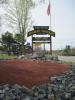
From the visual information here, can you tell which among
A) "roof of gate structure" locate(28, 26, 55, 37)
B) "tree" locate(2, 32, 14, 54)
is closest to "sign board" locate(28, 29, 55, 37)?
"roof of gate structure" locate(28, 26, 55, 37)

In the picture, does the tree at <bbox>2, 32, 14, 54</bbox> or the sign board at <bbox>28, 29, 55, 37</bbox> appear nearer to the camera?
the sign board at <bbox>28, 29, 55, 37</bbox>

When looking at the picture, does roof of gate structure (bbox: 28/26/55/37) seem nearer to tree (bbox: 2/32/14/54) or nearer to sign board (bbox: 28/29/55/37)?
sign board (bbox: 28/29/55/37)

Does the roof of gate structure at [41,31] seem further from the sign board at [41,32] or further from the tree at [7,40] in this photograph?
the tree at [7,40]

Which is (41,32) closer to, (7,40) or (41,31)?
(41,31)

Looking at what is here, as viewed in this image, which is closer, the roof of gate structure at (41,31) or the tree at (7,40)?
the roof of gate structure at (41,31)

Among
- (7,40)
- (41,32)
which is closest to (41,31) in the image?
(41,32)

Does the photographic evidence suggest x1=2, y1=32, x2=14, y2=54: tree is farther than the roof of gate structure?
Yes

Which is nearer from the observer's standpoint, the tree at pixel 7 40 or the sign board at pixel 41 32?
the sign board at pixel 41 32

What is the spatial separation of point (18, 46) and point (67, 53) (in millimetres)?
10045

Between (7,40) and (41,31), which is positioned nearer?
(41,31)

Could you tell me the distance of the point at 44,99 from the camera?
981cm

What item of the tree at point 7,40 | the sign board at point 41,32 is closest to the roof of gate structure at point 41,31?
the sign board at point 41,32

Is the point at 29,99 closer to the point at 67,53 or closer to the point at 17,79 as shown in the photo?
the point at 17,79

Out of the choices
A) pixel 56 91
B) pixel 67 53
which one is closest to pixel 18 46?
pixel 67 53
